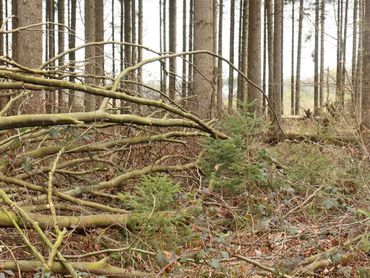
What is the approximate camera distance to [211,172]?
467 centimetres

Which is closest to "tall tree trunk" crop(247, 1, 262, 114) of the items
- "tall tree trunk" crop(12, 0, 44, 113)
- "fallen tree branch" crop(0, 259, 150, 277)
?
"tall tree trunk" crop(12, 0, 44, 113)

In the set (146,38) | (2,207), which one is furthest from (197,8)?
(146,38)

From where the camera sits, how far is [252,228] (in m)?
3.68

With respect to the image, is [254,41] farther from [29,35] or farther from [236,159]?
[236,159]

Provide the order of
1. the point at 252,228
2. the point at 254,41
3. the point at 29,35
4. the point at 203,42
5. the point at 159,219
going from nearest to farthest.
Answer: the point at 159,219 → the point at 252,228 → the point at 29,35 → the point at 203,42 → the point at 254,41

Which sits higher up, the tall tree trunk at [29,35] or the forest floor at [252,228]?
the tall tree trunk at [29,35]

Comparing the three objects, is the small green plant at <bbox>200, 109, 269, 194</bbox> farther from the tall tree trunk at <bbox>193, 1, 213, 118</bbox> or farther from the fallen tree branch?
the tall tree trunk at <bbox>193, 1, 213, 118</bbox>

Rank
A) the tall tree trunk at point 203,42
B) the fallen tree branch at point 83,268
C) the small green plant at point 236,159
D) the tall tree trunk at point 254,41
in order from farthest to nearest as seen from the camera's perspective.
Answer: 1. the tall tree trunk at point 254,41
2. the tall tree trunk at point 203,42
3. the small green plant at point 236,159
4. the fallen tree branch at point 83,268

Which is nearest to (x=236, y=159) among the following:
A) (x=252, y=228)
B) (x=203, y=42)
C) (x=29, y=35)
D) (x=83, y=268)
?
(x=252, y=228)

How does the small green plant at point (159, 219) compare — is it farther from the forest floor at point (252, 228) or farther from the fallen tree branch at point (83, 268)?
the fallen tree branch at point (83, 268)

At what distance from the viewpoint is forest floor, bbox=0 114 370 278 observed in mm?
2994

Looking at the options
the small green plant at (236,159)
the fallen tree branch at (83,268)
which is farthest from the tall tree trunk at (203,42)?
the fallen tree branch at (83,268)

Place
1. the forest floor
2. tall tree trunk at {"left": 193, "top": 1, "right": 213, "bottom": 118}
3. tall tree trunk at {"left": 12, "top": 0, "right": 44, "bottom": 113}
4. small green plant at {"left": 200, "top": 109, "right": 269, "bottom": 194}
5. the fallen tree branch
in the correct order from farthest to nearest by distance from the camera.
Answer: tall tree trunk at {"left": 193, "top": 1, "right": 213, "bottom": 118} → tall tree trunk at {"left": 12, "top": 0, "right": 44, "bottom": 113} → small green plant at {"left": 200, "top": 109, "right": 269, "bottom": 194} → the forest floor → the fallen tree branch

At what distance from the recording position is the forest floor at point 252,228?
2994mm
